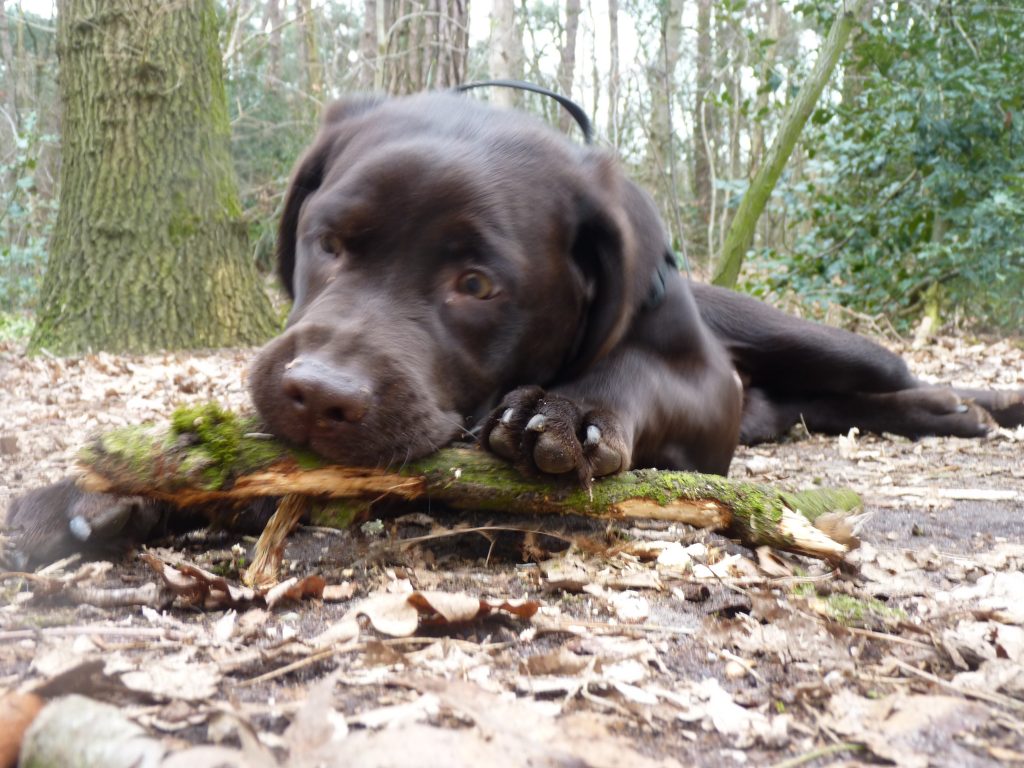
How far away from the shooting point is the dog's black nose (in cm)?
203

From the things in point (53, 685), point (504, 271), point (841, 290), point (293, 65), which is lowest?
point (841, 290)

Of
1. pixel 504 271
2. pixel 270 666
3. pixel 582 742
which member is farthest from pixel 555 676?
pixel 504 271

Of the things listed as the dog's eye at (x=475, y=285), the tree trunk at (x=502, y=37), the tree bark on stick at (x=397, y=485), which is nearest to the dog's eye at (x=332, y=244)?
the dog's eye at (x=475, y=285)

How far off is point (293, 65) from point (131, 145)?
1417cm

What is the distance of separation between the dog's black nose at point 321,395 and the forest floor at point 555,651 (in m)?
0.36

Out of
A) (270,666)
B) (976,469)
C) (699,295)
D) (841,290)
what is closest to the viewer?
(270,666)

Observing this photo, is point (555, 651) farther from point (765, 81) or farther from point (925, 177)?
point (925, 177)

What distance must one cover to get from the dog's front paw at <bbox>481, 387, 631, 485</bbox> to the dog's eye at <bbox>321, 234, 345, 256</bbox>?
A: 2.20ft

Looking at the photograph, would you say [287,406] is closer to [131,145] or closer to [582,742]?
[582,742]

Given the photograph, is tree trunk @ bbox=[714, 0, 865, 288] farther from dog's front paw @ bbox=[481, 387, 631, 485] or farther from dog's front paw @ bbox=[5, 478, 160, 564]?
dog's front paw @ bbox=[5, 478, 160, 564]

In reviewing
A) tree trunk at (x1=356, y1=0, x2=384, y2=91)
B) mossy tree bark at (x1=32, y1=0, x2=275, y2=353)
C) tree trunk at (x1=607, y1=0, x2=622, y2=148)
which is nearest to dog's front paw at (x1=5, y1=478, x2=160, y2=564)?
mossy tree bark at (x1=32, y1=0, x2=275, y2=353)

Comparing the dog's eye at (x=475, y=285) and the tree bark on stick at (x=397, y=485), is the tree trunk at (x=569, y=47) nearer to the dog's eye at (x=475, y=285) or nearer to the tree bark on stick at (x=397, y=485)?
the dog's eye at (x=475, y=285)

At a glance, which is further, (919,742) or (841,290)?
(841,290)

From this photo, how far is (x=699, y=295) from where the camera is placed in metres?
4.74
